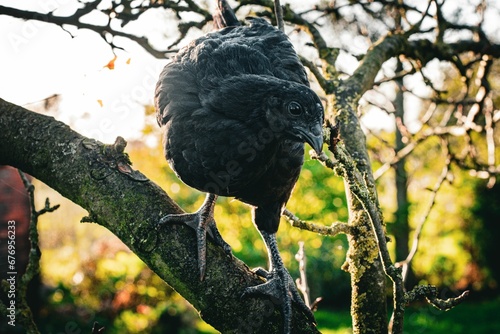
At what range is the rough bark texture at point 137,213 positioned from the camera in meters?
1.66

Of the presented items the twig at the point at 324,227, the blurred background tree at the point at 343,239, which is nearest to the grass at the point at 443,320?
the blurred background tree at the point at 343,239

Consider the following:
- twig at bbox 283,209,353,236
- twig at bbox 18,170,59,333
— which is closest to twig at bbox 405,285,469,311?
twig at bbox 283,209,353,236

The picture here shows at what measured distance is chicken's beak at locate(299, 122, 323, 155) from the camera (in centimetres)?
150

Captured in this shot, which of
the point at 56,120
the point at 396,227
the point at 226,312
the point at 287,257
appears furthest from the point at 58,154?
the point at 396,227

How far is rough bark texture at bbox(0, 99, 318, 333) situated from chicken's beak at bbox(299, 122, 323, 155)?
55 cm

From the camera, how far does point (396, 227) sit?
9.61 meters

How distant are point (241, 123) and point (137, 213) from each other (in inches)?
19.6

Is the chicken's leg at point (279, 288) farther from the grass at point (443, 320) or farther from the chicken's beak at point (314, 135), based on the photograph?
the grass at point (443, 320)

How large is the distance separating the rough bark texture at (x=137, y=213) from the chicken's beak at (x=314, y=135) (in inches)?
21.6

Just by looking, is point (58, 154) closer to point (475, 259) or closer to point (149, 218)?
point (149, 218)

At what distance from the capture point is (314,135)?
5.00ft

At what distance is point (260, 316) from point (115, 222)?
24.2 inches

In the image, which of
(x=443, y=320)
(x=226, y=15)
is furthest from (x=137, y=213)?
(x=443, y=320)

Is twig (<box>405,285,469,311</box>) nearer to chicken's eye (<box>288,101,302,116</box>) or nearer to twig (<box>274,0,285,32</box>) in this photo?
chicken's eye (<box>288,101,302,116</box>)
